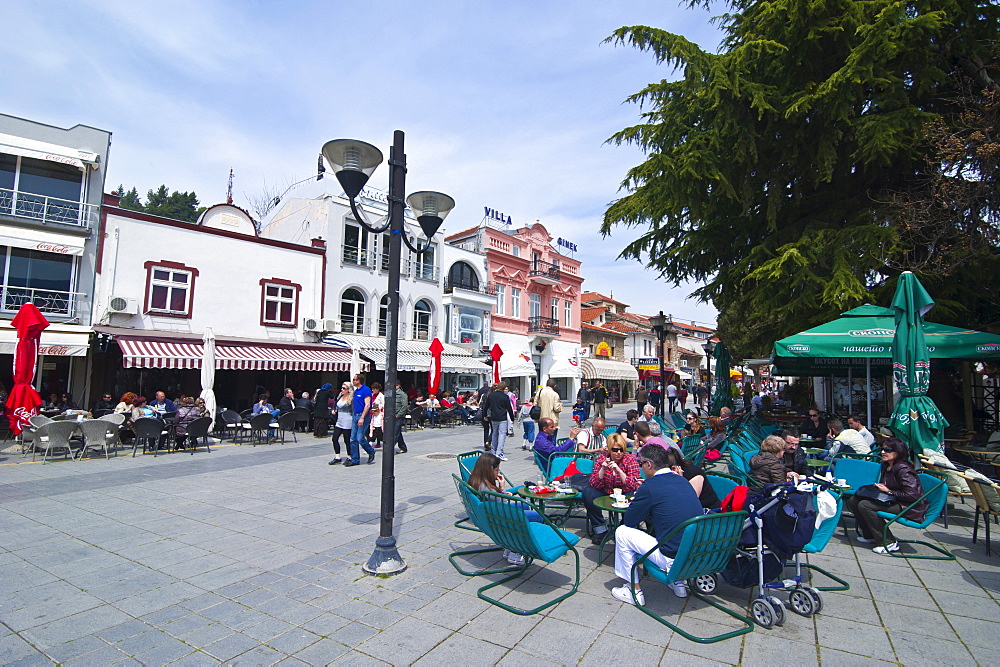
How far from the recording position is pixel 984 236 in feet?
26.8

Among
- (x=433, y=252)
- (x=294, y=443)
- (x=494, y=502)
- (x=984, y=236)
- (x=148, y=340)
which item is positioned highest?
(x=433, y=252)

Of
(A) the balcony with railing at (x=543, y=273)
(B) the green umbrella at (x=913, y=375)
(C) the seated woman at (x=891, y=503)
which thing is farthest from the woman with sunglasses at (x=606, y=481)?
(A) the balcony with railing at (x=543, y=273)

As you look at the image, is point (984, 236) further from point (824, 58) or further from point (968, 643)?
point (968, 643)

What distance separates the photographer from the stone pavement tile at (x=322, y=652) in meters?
3.15

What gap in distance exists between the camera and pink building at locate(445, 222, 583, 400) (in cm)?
3111

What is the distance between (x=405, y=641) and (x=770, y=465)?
157 inches

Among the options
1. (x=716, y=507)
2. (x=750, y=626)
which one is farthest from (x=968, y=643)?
(x=716, y=507)

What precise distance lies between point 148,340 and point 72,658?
15.2 metres

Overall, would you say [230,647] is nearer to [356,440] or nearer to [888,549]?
[888,549]

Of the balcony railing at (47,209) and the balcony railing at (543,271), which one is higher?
the balcony railing at (543,271)

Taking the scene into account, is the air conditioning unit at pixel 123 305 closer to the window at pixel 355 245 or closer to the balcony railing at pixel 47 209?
the balcony railing at pixel 47 209

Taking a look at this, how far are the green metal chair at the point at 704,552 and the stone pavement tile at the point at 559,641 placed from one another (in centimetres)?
61

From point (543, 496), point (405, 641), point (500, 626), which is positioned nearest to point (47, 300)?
point (543, 496)

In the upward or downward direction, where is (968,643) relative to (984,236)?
downward
